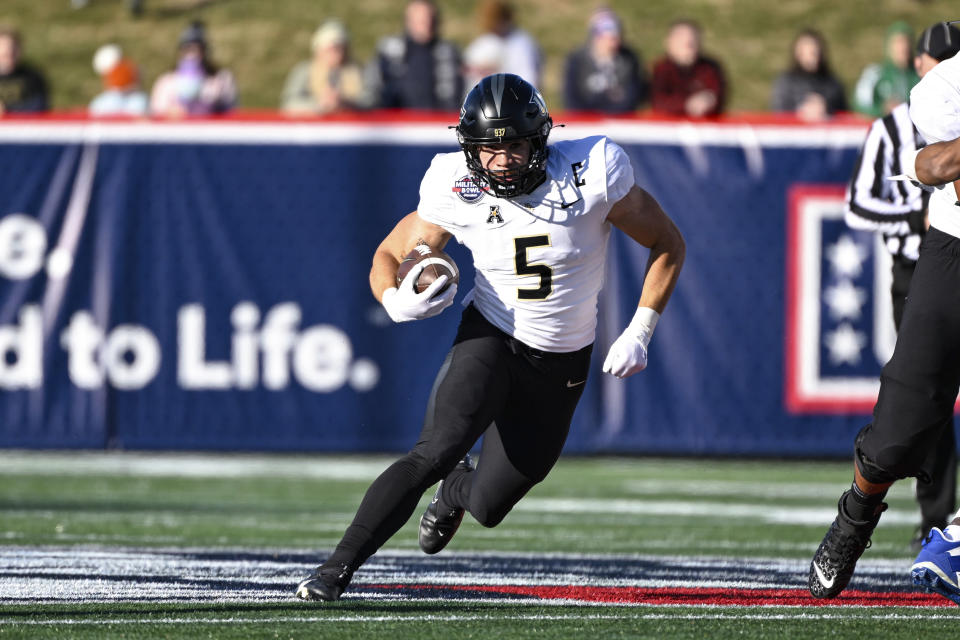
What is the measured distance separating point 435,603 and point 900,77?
716cm

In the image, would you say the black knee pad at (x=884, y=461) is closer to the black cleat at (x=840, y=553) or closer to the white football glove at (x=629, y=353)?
the black cleat at (x=840, y=553)

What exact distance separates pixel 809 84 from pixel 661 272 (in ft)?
23.4

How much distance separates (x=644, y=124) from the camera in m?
10.6

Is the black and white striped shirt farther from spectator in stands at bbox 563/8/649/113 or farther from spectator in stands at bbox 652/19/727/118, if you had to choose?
spectator in stands at bbox 563/8/649/113

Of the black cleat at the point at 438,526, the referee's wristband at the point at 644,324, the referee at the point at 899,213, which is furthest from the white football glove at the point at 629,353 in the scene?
Answer: the referee at the point at 899,213

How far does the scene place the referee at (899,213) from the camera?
22.3 feet

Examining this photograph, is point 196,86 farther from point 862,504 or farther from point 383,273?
point 862,504

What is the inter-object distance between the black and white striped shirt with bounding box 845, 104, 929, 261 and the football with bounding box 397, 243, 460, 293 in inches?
97.7

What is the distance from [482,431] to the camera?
5.00 meters

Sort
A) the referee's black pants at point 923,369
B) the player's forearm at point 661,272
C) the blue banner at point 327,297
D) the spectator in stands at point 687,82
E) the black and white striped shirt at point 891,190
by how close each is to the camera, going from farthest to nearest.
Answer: the spectator in stands at point 687,82, the blue banner at point 327,297, the black and white striped shirt at point 891,190, the player's forearm at point 661,272, the referee's black pants at point 923,369

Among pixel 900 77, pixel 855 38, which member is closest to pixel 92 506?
pixel 900 77

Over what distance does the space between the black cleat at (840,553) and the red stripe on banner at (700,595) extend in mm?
62

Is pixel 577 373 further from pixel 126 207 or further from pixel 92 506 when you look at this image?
pixel 126 207

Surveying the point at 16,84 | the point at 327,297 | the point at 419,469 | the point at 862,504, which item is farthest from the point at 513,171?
the point at 16,84
